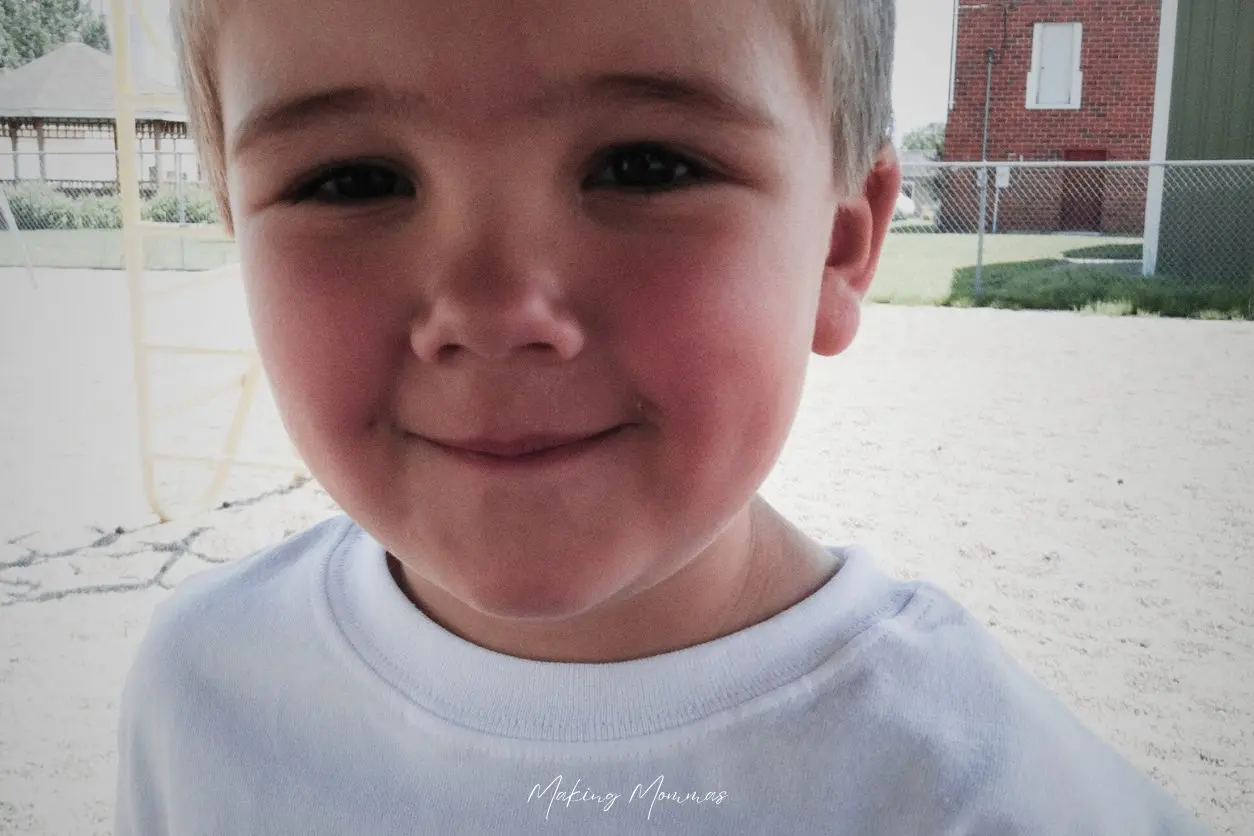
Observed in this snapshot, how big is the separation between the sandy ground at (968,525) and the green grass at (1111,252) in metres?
4.41

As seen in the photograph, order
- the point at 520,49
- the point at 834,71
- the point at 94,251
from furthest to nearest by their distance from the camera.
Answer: the point at 94,251 → the point at 834,71 → the point at 520,49

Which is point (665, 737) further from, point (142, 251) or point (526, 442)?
point (142, 251)

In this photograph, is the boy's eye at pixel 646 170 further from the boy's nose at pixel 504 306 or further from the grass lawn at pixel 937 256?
the grass lawn at pixel 937 256

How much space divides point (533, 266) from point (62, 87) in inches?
175

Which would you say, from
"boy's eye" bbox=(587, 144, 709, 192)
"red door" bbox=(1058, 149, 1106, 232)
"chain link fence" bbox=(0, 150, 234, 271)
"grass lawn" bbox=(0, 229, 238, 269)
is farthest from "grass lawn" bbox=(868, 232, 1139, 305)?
"boy's eye" bbox=(587, 144, 709, 192)

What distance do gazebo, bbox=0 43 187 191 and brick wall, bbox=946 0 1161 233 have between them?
798 centimetres

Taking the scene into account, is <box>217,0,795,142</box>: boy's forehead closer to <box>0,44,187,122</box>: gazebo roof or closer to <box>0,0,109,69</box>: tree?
<box>0,0,109,69</box>: tree

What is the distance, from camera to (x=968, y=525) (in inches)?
87.7

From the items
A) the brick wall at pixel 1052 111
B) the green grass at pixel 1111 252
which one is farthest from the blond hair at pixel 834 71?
the brick wall at pixel 1052 111

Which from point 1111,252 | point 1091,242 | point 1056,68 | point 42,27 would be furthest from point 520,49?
point 1056,68

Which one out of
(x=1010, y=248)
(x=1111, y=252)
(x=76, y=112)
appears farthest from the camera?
(x=1010, y=248)

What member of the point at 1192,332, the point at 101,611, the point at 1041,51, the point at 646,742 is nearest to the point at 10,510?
the point at 101,611

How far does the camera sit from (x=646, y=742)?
582 millimetres

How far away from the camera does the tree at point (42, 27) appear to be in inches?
117
